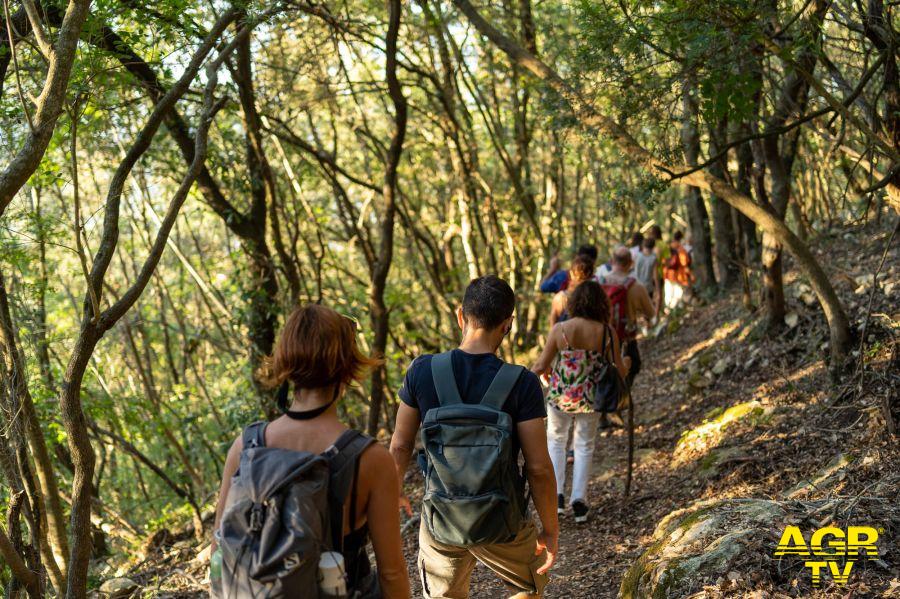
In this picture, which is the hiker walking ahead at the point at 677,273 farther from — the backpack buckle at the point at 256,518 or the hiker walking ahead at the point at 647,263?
the backpack buckle at the point at 256,518

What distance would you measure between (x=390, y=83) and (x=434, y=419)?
20.0 feet

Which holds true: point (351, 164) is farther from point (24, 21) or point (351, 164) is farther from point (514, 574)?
point (514, 574)

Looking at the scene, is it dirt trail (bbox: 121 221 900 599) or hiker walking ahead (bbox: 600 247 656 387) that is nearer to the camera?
dirt trail (bbox: 121 221 900 599)

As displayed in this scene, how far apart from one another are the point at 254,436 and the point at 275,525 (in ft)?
1.13

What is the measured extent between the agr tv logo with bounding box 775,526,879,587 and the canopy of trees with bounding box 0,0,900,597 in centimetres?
273

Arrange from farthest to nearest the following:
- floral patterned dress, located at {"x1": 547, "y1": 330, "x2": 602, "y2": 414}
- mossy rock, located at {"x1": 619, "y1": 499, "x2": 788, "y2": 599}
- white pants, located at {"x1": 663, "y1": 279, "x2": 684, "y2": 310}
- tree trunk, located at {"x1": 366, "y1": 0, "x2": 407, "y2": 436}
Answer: white pants, located at {"x1": 663, "y1": 279, "x2": 684, "y2": 310} → tree trunk, located at {"x1": 366, "y1": 0, "x2": 407, "y2": 436} → floral patterned dress, located at {"x1": 547, "y1": 330, "x2": 602, "y2": 414} → mossy rock, located at {"x1": 619, "y1": 499, "x2": 788, "y2": 599}

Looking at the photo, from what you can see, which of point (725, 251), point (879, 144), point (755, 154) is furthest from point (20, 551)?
point (725, 251)

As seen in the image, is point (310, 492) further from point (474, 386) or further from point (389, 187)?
point (389, 187)

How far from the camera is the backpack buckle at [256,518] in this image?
2.18 metres

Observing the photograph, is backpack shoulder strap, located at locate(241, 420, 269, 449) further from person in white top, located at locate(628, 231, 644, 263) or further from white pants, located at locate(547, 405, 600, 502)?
person in white top, located at locate(628, 231, 644, 263)

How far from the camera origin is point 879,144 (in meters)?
5.51

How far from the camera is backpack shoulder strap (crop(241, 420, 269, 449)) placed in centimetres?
240

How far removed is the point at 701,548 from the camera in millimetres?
4039

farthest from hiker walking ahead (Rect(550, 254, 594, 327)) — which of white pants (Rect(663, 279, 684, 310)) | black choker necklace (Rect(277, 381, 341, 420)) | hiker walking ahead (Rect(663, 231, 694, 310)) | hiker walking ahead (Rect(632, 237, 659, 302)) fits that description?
white pants (Rect(663, 279, 684, 310))
